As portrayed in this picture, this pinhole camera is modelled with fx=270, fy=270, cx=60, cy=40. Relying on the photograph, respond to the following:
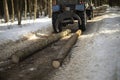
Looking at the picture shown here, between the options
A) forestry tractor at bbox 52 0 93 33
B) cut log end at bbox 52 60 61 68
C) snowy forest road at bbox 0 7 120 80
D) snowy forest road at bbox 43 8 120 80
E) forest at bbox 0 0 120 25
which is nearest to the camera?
snowy forest road at bbox 43 8 120 80

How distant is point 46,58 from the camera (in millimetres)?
10453

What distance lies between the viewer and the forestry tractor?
1650cm

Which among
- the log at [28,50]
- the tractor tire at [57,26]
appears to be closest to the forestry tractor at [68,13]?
the tractor tire at [57,26]

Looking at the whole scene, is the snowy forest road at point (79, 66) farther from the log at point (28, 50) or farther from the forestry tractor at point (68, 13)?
the forestry tractor at point (68, 13)

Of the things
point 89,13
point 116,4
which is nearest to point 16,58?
point 89,13

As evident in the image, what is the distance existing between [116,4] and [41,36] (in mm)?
51964

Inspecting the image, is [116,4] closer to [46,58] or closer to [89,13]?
[89,13]

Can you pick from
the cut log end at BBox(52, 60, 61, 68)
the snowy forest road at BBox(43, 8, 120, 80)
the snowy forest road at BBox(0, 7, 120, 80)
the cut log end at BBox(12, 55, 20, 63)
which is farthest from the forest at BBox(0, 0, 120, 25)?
the cut log end at BBox(52, 60, 61, 68)

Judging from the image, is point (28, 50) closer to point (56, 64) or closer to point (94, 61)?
point (56, 64)

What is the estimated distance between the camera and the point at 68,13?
16453 mm

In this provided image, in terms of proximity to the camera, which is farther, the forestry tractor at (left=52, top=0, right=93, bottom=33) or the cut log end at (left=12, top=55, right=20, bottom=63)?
the forestry tractor at (left=52, top=0, right=93, bottom=33)

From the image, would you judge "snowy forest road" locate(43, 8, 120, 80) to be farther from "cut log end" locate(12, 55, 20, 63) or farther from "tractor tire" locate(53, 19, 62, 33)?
"tractor tire" locate(53, 19, 62, 33)

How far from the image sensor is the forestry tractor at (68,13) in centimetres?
1650

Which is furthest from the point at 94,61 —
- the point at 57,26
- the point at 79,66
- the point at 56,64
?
the point at 57,26
